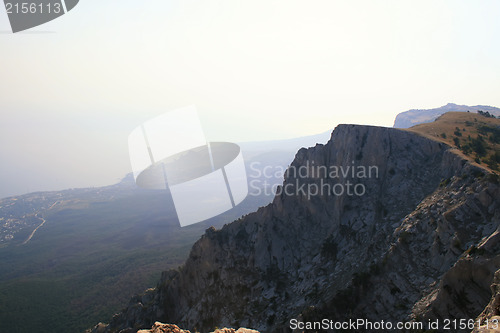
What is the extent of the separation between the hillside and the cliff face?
2476 millimetres

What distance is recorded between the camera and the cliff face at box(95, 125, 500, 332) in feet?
64.0

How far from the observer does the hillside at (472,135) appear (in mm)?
27547

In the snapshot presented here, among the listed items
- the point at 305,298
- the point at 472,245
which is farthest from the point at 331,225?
the point at 472,245

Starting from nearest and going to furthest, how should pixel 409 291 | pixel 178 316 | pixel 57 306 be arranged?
1. pixel 409 291
2. pixel 178 316
3. pixel 57 306

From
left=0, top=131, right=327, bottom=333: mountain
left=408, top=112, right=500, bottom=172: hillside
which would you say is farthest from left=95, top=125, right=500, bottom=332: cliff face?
left=0, top=131, right=327, bottom=333: mountain

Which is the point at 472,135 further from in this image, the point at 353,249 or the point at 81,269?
the point at 81,269

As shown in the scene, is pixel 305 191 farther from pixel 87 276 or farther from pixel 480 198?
pixel 87 276

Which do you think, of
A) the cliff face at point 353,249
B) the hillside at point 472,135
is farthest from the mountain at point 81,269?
the hillside at point 472,135

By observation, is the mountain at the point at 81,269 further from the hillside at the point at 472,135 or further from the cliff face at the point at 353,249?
the hillside at the point at 472,135

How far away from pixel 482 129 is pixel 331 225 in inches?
946

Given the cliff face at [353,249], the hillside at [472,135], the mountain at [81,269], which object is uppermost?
the hillside at [472,135]

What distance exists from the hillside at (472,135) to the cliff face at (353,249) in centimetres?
248

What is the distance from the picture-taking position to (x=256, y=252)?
116 ft

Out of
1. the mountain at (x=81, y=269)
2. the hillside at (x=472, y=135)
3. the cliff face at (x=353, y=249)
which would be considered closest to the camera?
the cliff face at (x=353, y=249)
